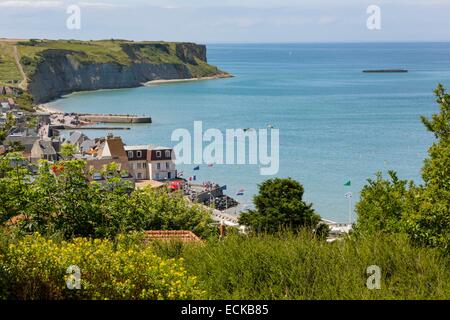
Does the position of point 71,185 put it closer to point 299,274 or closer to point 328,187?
point 299,274

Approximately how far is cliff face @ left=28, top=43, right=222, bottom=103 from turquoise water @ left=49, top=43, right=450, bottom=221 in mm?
3736

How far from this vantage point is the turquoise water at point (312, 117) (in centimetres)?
4581

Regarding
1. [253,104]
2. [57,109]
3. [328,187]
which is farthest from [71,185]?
[57,109]

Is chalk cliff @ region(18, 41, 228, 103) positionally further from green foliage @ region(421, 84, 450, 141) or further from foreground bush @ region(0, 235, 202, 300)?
foreground bush @ region(0, 235, 202, 300)

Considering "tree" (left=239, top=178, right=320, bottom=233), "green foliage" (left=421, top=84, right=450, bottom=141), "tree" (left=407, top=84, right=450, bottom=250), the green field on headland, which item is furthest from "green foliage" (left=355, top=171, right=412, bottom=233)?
the green field on headland

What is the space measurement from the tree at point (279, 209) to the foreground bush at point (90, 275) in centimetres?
1331

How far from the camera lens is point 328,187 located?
4203cm

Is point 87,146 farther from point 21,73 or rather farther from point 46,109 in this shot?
point 21,73

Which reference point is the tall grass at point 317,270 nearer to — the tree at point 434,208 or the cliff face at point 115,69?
the tree at point 434,208

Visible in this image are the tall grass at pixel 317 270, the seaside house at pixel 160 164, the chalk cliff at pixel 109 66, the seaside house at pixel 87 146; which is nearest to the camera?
the tall grass at pixel 317 270

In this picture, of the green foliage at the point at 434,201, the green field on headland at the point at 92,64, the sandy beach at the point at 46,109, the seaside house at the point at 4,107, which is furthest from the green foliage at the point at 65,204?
the green field on headland at the point at 92,64

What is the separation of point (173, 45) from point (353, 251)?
15743cm

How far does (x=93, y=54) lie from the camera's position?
135 m
